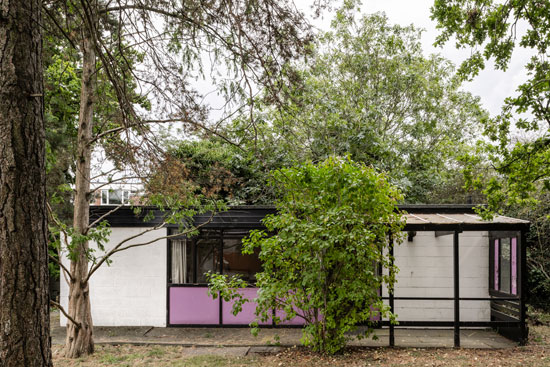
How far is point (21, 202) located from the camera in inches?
118

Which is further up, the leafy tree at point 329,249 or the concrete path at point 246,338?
the leafy tree at point 329,249

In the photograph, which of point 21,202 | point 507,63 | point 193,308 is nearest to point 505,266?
point 507,63

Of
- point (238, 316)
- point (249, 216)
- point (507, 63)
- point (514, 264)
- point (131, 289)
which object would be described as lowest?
point (238, 316)

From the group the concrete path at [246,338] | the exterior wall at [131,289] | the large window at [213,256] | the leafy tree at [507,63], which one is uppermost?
the leafy tree at [507,63]

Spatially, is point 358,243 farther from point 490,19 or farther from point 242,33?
point 490,19

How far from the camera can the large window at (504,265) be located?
27.9ft

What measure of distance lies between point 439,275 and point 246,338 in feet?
15.0

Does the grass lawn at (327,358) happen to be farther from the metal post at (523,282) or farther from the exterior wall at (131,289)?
the exterior wall at (131,289)

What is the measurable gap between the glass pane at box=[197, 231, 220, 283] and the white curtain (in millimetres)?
314

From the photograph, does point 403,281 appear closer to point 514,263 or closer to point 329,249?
point 514,263

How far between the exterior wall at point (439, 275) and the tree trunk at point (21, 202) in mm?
8101

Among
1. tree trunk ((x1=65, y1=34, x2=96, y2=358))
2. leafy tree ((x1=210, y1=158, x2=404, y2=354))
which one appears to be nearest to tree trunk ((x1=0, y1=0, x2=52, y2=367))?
leafy tree ((x1=210, y1=158, x2=404, y2=354))

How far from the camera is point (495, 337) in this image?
8602 mm

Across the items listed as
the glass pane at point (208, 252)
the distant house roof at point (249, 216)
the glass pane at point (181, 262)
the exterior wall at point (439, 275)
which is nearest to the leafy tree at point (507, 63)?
the distant house roof at point (249, 216)
